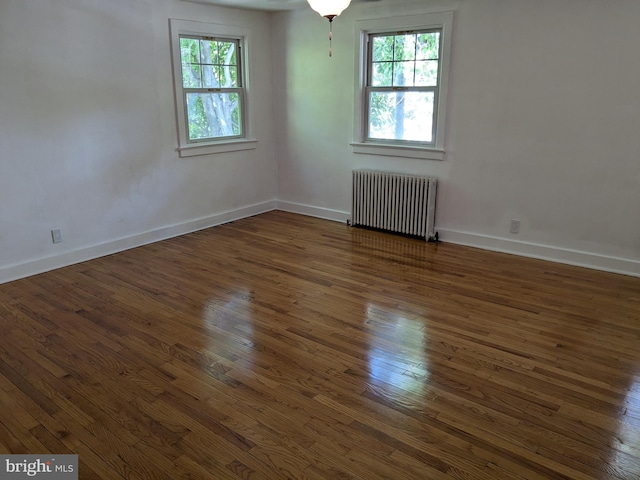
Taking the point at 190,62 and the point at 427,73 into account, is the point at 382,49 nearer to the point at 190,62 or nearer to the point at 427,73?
the point at 427,73

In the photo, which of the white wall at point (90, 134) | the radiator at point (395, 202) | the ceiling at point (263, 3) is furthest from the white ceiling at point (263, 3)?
the radiator at point (395, 202)

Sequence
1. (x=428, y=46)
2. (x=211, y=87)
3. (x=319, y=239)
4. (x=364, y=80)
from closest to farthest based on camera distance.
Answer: (x=428, y=46) → (x=319, y=239) → (x=364, y=80) → (x=211, y=87)

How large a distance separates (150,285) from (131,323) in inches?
27.6

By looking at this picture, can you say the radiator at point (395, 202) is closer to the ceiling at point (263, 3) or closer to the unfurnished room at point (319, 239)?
the unfurnished room at point (319, 239)

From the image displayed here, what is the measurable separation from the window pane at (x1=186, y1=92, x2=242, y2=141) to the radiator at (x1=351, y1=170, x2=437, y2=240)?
5.25 feet

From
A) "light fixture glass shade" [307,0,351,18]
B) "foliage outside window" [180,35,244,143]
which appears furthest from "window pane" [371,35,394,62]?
"light fixture glass shade" [307,0,351,18]

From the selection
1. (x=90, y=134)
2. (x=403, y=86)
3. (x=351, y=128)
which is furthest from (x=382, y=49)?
(x=90, y=134)

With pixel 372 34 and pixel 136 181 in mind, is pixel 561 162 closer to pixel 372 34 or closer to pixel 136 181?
pixel 372 34

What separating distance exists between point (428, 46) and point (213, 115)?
2.47m

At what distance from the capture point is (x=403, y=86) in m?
5.19

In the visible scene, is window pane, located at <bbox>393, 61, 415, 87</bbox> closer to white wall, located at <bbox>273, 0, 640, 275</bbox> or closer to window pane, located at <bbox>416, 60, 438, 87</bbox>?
window pane, located at <bbox>416, 60, 438, 87</bbox>

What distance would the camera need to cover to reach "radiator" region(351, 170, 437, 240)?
16.9ft

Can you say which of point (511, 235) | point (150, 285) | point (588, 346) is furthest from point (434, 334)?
point (150, 285)

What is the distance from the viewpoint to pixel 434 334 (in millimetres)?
3250
